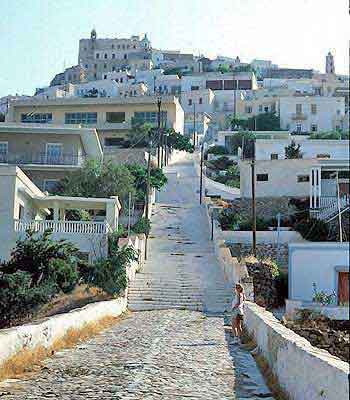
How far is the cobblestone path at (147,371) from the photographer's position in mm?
9023

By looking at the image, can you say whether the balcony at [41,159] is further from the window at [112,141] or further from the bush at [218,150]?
the bush at [218,150]

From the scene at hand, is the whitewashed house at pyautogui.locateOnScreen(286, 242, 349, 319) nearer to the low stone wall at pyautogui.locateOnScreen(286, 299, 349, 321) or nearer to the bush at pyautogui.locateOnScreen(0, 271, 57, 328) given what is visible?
the low stone wall at pyautogui.locateOnScreen(286, 299, 349, 321)

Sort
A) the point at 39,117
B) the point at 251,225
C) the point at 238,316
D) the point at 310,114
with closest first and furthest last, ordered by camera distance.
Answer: the point at 238,316, the point at 251,225, the point at 39,117, the point at 310,114

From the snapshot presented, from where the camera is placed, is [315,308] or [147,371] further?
[315,308]

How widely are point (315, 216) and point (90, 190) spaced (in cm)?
1197

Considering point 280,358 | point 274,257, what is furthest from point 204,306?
point 280,358

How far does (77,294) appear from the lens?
23.6 meters

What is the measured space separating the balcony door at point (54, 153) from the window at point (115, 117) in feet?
80.9

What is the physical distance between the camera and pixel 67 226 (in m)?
29.7

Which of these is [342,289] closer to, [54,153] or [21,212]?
[21,212]

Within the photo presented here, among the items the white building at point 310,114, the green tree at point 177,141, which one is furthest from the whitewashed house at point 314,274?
the white building at point 310,114

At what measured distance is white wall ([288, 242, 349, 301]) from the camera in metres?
28.3

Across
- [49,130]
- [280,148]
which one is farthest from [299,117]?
[49,130]

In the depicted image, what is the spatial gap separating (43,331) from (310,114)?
76537 mm
